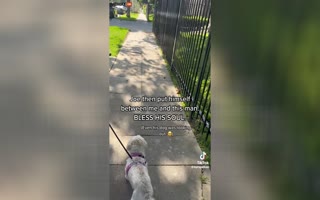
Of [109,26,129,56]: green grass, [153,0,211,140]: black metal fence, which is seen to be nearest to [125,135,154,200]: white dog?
[153,0,211,140]: black metal fence

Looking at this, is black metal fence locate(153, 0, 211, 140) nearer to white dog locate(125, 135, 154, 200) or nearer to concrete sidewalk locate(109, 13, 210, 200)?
concrete sidewalk locate(109, 13, 210, 200)

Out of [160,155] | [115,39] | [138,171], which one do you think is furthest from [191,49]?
[138,171]

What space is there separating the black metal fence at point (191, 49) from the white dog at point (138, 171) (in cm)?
52

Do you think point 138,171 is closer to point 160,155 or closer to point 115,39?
point 160,155

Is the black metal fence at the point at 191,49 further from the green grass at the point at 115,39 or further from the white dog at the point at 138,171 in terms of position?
the green grass at the point at 115,39

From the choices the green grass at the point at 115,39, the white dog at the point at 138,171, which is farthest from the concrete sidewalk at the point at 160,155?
the green grass at the point at 115,39

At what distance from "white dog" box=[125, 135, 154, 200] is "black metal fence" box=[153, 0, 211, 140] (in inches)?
20.5

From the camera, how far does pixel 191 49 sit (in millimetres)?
4441

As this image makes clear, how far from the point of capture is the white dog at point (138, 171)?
2.56 m
